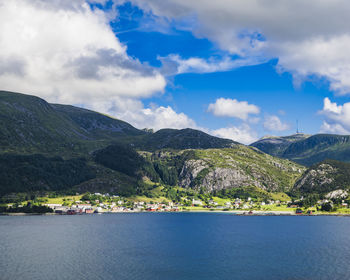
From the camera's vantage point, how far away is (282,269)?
94.2 metres

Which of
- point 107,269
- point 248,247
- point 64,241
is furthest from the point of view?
point 64,241

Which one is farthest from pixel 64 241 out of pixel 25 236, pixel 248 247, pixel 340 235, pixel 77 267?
pixel 340 235

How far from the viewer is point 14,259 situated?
345ft

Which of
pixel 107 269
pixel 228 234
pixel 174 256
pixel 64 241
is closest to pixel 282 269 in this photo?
pixel 174 256

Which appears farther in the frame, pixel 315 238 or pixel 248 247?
pixel 315 238

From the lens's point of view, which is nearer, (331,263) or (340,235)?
(331,263)

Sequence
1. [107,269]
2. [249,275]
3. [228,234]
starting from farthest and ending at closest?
[228,234]
[107,269]
[249,275]

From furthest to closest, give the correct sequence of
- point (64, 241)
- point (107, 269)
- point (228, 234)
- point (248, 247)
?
point (228, 234)
point (64, 241)
point (248, 247)
point (107, 269)

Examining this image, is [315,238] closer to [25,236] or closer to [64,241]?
[64,241]

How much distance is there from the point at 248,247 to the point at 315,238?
41.8m

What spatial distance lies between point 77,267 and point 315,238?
4299 inches

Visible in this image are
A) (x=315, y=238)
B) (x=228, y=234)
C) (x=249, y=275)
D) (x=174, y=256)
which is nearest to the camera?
(x=249, y=275)

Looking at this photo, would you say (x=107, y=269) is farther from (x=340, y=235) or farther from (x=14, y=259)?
(x=340, y=235)

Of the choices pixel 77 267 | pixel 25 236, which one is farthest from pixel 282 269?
pixel 25 236
